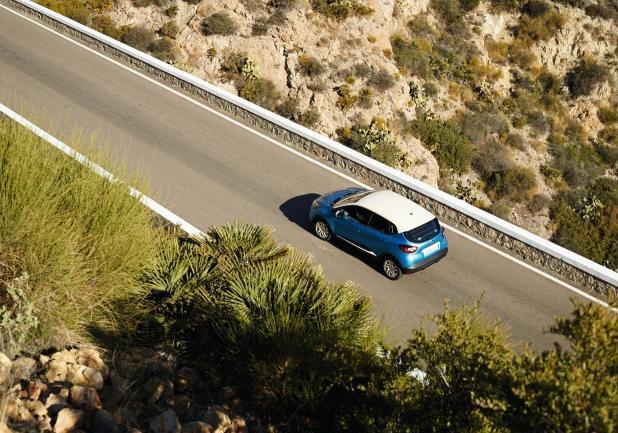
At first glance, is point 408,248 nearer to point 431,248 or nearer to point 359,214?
point 431,248

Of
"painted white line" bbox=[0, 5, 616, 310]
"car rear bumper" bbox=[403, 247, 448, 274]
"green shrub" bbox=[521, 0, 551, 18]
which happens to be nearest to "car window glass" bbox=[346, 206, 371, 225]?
"car rear bumper" bbox=[403, 247, 448, 274]

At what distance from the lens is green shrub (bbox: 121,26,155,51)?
2496 centimetres

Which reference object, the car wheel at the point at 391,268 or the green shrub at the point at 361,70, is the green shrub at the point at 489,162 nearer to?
the green shrub at the point at 361,70

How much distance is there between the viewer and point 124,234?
8.80 m

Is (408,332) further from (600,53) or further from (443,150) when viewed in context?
A: (600,53)

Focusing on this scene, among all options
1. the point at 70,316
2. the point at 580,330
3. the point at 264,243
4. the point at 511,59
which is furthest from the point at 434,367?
the point at 511,59

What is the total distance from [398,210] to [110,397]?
756cm

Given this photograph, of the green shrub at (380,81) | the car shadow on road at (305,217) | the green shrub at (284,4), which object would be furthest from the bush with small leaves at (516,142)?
the car shadow on road at (305,217)

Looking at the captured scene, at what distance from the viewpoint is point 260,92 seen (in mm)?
23594

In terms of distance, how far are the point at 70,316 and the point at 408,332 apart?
6.52 metres

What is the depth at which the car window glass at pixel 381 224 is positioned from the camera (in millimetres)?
12328

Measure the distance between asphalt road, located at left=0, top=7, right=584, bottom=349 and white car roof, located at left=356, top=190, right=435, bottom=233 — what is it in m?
1.39

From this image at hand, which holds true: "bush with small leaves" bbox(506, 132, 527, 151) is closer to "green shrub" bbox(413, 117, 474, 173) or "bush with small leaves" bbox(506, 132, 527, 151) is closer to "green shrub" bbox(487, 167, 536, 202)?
"green shrub" bbox(487, 167, 536, 202)

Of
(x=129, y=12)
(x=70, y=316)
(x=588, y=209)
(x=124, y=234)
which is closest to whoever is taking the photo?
(x=70, y=316)
